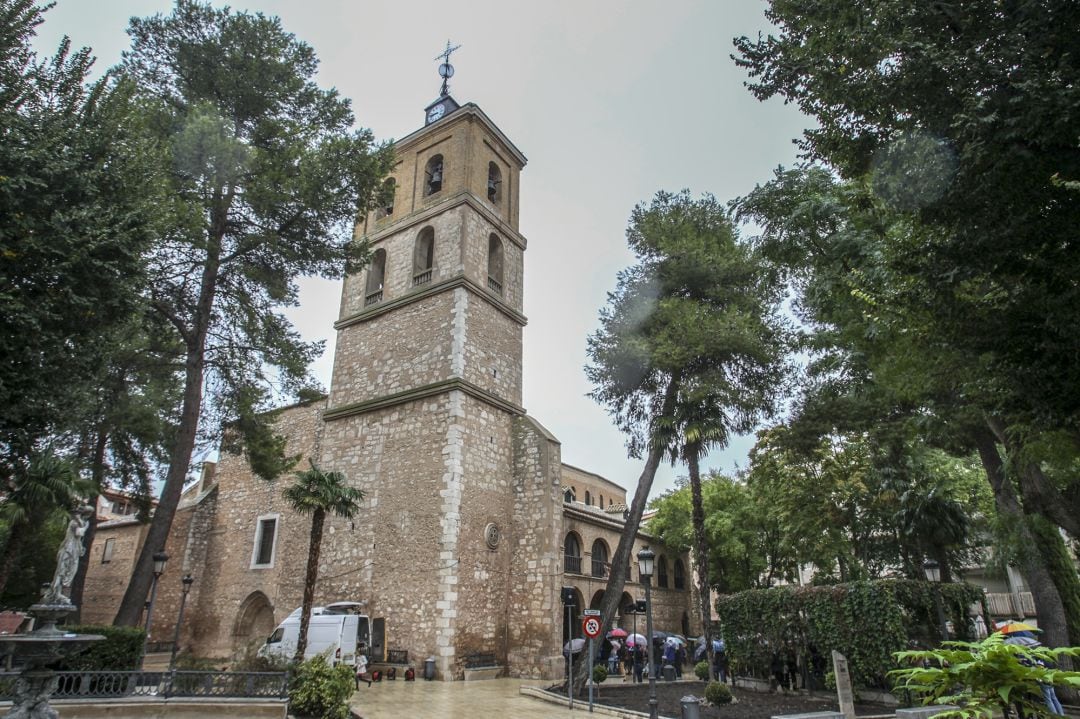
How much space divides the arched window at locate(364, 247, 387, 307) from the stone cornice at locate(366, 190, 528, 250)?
0.59m

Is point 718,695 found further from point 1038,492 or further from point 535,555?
point 1038,492

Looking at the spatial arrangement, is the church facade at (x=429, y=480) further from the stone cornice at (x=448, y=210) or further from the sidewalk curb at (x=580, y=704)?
the sidewalk curb at (x=580, y=704)

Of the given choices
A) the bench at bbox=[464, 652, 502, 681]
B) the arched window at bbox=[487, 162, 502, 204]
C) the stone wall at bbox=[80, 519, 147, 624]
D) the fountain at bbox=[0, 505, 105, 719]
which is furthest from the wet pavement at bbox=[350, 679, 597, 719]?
the stone wall at bbox=[80, 519, 147, 624]

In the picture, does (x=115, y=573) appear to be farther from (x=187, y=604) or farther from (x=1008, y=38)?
(x=1008, y=38)

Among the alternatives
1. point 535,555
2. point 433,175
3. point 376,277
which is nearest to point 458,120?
point 433,175

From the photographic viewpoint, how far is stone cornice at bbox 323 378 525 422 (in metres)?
18.1

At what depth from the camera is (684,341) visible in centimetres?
1773

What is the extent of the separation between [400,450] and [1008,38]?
1655 cm

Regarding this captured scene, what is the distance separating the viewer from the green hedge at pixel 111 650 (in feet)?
34.5

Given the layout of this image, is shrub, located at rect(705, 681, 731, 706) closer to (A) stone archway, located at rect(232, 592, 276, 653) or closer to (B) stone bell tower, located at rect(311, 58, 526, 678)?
(B) stone bell tower, located at rect(311, 58, 526, 678)

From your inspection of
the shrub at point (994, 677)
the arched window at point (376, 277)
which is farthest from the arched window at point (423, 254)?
the shrub at point (994, 677)

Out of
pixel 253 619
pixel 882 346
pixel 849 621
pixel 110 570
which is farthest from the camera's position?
pixel 110 570

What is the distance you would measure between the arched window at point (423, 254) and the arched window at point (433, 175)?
1.84 meters

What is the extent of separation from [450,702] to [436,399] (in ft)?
28.5
